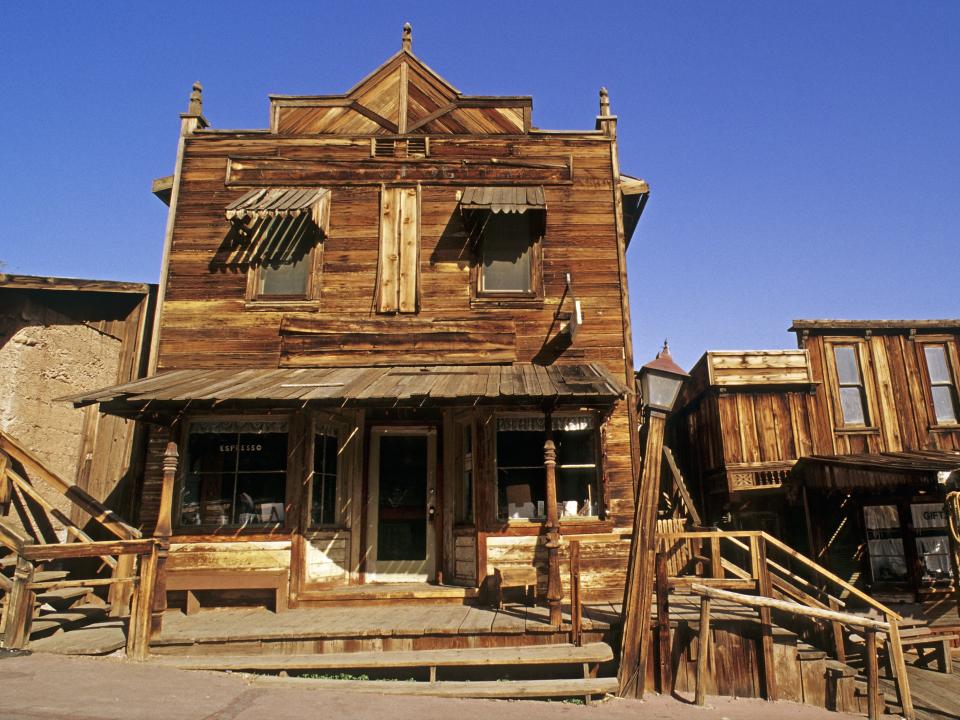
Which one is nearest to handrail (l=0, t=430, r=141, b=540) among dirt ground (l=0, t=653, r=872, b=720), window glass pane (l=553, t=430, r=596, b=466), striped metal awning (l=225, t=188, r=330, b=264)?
dirt ground (l=0, t=653, r=872, b=720)

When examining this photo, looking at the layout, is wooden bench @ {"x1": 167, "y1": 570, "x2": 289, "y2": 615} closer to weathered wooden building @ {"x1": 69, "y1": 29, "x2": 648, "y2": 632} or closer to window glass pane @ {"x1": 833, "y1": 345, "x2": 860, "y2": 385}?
weathered wooden building @ {"x1": 69, "y1": 29, "x2": 648, "y2": 632}

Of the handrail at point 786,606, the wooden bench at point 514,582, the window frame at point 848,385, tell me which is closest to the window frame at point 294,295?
the wooden bench at point 514,582

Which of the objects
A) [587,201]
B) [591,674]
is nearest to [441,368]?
[587,201]

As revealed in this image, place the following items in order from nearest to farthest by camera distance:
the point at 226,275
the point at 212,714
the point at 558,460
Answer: the point at 212,714 < the point at 558,460 < the point at 226,275

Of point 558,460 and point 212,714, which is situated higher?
point 558,460

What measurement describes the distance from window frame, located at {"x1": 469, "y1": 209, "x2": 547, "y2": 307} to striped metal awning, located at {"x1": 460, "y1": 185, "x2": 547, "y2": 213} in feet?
0.67

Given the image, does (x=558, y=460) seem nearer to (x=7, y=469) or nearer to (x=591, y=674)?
(x=591, y=674)

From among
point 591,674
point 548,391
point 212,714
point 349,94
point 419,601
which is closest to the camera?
point 212,714

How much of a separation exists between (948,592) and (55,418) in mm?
15603

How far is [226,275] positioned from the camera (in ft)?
34.1

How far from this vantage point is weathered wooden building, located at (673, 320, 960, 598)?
38.0ft

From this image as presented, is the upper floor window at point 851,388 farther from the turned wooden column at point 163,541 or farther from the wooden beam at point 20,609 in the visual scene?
the wooden beam at point 20,609

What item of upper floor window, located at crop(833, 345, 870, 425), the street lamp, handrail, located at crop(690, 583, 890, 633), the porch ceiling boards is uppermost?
upper floor window, located at crop(833, 345, 870, 425)

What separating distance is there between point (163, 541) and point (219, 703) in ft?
8.92
